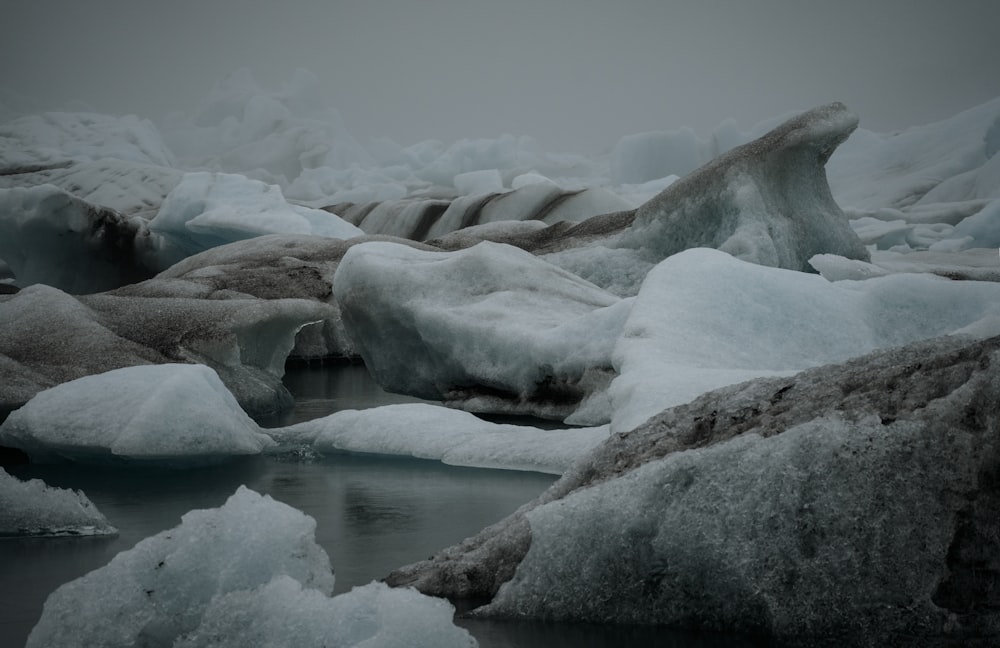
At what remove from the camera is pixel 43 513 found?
4062 mm

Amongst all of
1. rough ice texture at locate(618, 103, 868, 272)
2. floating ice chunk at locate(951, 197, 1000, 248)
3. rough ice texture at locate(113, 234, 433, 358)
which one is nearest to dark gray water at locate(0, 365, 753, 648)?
rough ice texture at locate(113, 234, 433, 358)

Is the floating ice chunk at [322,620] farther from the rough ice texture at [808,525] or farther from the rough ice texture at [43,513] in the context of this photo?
the rough ice texture at [43,513]

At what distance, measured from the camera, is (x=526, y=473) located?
5293mm

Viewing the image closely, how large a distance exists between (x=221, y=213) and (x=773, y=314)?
1035 cm

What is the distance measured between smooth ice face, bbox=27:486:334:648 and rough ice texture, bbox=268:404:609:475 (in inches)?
105

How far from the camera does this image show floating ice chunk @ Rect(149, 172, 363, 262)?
15.2 metres

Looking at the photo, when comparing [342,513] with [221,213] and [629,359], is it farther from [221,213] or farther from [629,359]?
[221,213]

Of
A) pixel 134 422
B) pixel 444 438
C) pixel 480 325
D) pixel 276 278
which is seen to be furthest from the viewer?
pixel 276 278

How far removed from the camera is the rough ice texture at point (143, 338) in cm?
725

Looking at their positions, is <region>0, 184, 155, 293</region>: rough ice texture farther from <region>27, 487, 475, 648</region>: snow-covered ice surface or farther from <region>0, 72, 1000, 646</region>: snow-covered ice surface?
<region>27, 487, 475, 648</region>: snow-covered ice surface

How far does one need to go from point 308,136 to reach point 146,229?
786 inches

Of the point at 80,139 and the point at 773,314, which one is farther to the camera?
the point at 80,139

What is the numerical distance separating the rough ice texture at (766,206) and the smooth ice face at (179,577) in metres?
7.87

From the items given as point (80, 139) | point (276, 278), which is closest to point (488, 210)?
point (276, 278)
